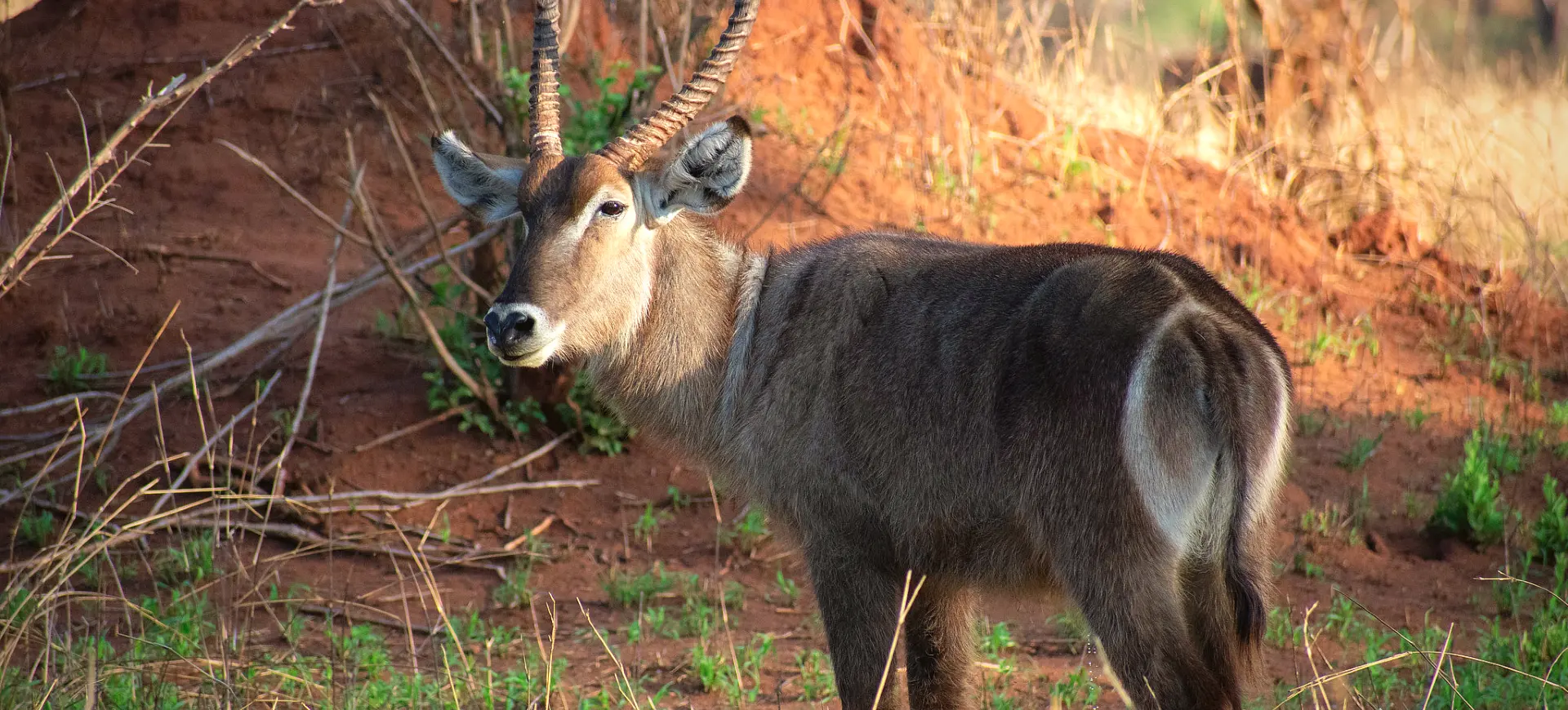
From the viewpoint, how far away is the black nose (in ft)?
13.2

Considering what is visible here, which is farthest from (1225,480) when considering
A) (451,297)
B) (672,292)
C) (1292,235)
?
(1292,235)

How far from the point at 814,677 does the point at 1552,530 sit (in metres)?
3.35

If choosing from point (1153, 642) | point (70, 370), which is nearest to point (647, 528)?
point (70, 370)

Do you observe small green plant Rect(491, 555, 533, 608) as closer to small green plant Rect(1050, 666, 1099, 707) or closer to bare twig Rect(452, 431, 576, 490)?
bare twig Rect(452, 431, 576, 490)

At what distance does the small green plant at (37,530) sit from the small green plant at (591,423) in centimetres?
228

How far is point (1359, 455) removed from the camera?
6.57 metres

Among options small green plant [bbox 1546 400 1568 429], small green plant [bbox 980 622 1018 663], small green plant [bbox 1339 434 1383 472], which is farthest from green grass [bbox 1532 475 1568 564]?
small green plant [bbox 980 622 1018 663]

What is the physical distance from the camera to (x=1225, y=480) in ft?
11.1

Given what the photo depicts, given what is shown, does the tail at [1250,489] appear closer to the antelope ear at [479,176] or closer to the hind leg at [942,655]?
the hind leg at [942,655]

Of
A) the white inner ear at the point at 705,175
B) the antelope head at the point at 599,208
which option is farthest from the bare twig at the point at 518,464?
the white inner ear at the point at 705,175

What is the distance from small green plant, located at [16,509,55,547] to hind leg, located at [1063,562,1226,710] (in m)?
4.70

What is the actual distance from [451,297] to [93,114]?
3804mm

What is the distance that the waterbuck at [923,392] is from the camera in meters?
3.39

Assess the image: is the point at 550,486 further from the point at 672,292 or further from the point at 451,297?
the point at 672,292
